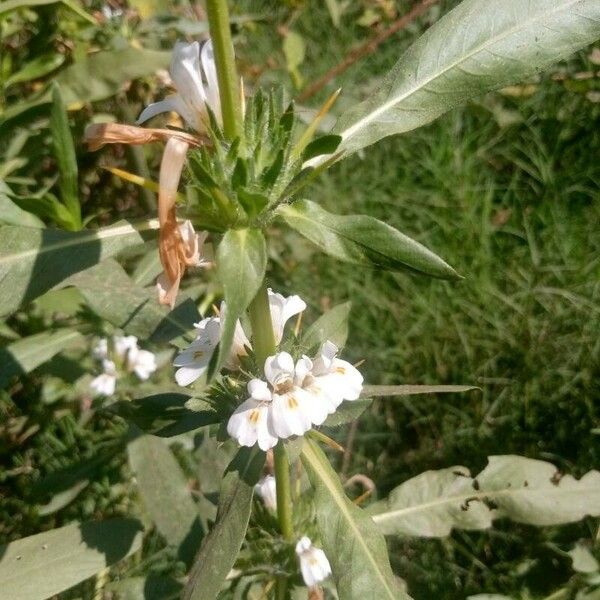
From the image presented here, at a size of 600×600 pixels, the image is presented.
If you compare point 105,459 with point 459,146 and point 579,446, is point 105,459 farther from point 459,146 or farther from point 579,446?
point 459,146

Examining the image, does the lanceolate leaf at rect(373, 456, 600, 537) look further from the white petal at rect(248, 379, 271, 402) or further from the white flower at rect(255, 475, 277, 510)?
the white petal at rect(248, 379, 271, 402)

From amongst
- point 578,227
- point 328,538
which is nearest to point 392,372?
point 578,227

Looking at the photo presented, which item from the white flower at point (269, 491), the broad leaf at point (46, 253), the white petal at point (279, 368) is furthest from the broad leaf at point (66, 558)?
the broad leaf at point (46, 253)

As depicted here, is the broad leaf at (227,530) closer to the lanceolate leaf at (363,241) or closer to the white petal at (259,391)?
the white petal at (259,391)

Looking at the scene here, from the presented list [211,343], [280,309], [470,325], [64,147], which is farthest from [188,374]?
[470,325]

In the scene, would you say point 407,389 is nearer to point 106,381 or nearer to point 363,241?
point 363,241
